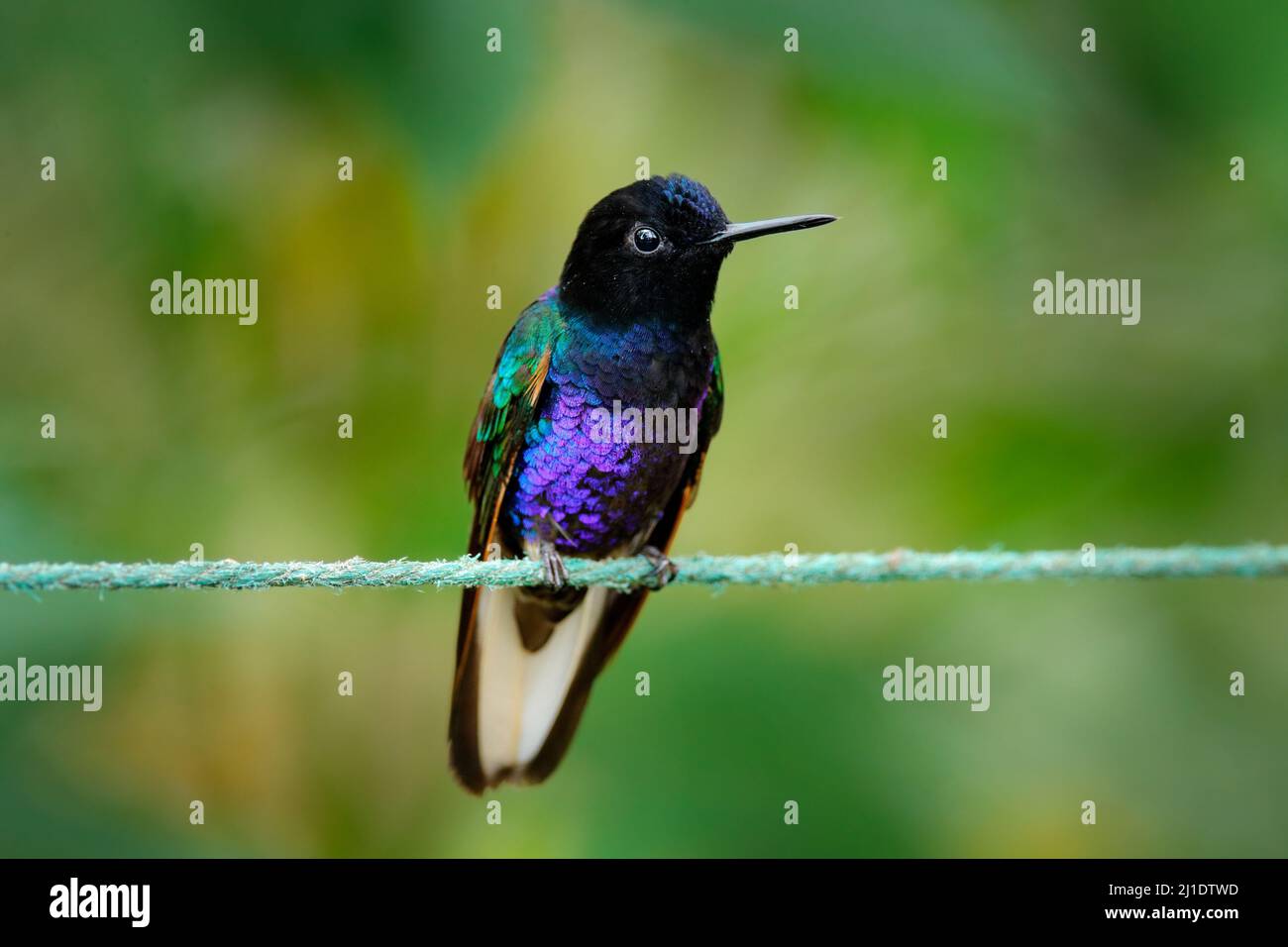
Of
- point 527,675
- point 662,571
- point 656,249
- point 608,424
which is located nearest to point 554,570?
point 662,571

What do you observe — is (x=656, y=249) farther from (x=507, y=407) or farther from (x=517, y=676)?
(x=517, y=676)

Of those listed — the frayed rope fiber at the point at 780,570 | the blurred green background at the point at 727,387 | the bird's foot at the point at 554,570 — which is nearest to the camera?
the frayed rope fiber at the point at 780,570

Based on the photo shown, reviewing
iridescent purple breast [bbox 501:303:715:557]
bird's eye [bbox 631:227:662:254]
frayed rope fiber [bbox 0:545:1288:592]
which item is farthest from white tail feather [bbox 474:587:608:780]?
frayed rope fiber [bbox 0:545:1288:592]

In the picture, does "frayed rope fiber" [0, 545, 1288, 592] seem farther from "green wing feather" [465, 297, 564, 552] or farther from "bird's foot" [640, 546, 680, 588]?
"green wing feather" [465, 297, 564, 552]

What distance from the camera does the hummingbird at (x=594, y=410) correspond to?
3.14 metres

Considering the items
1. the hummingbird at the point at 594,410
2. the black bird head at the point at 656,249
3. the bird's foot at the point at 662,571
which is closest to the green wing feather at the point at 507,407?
the hummingbird at the point at 594,410

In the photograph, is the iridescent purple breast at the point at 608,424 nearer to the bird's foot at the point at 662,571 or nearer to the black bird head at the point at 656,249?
the black bird head at the point at 656,249

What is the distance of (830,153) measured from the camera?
3.91m

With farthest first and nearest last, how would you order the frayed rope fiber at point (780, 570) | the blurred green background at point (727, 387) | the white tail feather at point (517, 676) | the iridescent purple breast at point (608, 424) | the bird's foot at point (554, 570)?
1. the white tail feather at point (517, 676)
2. the blurred green background at point (727, 387)
3. the iridescent purple breast at point (608, 424)
4. the bird's foot at point (554, 570)
5. the frayed rope fiber at point (780, 570)

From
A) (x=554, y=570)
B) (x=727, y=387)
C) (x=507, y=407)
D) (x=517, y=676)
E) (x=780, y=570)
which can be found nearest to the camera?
(x=780, y=570)

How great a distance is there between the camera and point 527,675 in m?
3.57

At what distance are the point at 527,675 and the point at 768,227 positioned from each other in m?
1.55

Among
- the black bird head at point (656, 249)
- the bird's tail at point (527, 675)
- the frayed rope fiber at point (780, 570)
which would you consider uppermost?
the black bird head at point (656, 249)

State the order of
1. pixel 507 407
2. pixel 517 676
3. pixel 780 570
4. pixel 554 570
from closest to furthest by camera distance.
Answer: pixel 780 570
pixel 554 570
pixel 507 407
pixel 517 676
